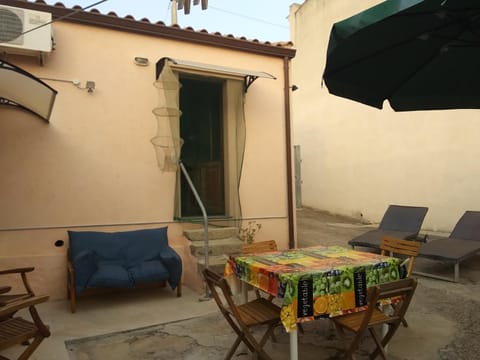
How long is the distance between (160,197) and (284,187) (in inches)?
83.4

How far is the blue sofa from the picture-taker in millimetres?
4137

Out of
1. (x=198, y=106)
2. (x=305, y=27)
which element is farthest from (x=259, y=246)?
(x=305, y=27)

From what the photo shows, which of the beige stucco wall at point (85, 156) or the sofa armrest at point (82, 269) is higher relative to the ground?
the beige stucco wall at point (85, 156)

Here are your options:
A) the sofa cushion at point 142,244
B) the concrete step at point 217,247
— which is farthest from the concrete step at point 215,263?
the sofa cushion at point 142,244

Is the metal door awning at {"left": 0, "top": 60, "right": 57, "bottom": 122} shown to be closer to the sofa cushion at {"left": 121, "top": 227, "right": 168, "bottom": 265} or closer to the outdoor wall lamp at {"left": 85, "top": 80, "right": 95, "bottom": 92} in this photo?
the outdoor wall lamp at {"left": 85, "top": 80, "right": 95, "bottom": 92}

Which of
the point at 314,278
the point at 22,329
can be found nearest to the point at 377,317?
the point at 314,278

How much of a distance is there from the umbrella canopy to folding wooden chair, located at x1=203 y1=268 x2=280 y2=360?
171cm

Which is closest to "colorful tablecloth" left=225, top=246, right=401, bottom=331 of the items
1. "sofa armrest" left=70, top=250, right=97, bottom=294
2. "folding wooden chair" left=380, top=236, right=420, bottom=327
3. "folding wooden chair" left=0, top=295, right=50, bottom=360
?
"folding wooden chair" left=380, top=236, right=420, bottom=327

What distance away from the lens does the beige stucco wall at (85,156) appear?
15.3ft

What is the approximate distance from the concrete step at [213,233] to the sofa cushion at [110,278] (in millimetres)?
1186

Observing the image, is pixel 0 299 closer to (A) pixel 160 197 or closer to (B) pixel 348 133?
(A) pixel 160 197

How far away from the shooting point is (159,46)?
5.52 metres

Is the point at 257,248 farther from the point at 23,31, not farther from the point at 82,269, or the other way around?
the point at 23,31

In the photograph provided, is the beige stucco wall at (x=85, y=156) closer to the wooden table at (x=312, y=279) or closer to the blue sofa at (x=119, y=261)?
the blue sofa at (x=119, y=261)
